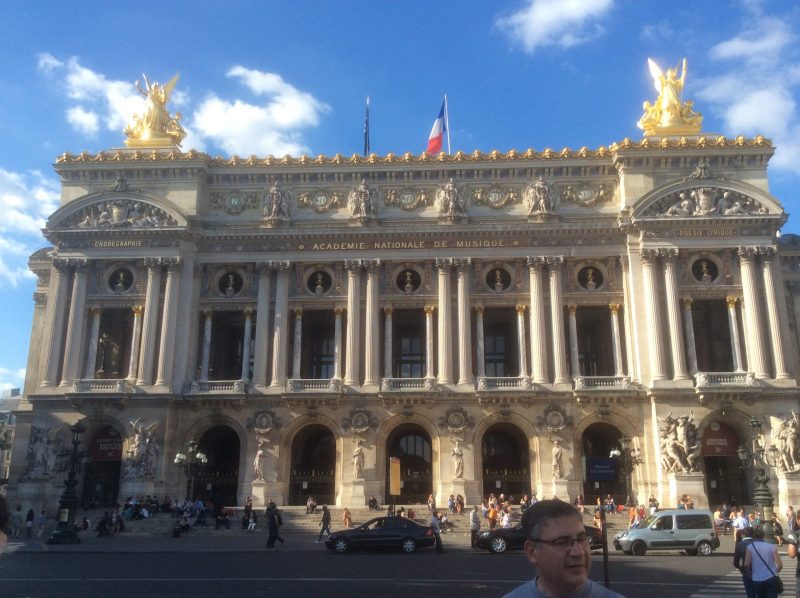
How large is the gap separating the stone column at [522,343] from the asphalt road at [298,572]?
15.6 meters

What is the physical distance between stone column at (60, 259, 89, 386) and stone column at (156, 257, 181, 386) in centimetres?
494

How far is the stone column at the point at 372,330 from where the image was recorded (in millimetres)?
45156

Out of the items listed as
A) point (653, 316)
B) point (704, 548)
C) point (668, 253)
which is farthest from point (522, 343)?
point (704, 548)

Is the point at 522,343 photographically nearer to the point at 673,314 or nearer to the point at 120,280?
the point at 673,314

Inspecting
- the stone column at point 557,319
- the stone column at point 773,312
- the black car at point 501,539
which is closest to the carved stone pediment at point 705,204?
the stone column at point 773,312

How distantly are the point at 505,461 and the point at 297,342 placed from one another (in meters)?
14.2

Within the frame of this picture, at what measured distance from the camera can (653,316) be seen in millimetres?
44250

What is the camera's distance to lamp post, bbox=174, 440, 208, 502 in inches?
1553

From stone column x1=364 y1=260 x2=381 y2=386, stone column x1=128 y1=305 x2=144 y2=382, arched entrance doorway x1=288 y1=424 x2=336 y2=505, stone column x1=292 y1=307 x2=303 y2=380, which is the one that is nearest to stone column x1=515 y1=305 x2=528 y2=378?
stone column x1=364 y1=260 x2=381 y2=386

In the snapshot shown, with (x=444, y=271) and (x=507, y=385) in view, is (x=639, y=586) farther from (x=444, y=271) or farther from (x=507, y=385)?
(x=444, y=271)

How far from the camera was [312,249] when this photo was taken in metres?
47.4

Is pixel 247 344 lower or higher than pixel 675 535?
higher

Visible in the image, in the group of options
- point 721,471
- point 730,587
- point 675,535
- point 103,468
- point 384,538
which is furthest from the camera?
point 103,468

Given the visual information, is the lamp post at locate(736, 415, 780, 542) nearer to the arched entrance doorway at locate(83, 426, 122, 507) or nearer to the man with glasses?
the man with glasses
